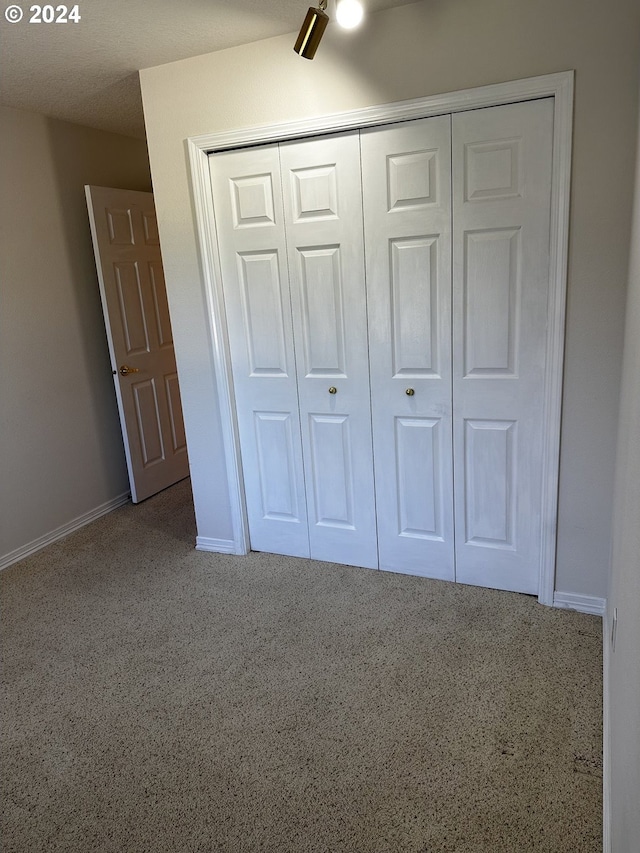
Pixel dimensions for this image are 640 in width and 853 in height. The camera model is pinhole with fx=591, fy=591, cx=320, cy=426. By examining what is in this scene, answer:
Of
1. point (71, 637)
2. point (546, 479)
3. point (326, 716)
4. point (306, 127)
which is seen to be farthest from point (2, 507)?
point (546, 479)

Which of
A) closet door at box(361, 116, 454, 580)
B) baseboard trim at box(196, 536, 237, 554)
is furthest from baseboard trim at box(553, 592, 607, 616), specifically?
baseboard trim at box(196, 536, 237, 554)

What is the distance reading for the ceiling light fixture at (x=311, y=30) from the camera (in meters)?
1.92

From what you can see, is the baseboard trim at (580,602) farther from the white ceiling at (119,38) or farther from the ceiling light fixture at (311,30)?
the white ceiling at (119,38)

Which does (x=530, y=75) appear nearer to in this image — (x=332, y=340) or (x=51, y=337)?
(x=332, y=340)

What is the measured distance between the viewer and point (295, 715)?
201cm

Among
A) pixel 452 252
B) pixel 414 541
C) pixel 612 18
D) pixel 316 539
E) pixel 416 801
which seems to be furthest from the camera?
pixel 316 539

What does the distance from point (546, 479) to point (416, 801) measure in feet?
4.29

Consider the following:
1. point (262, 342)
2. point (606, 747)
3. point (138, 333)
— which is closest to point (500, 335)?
point (262, 342)

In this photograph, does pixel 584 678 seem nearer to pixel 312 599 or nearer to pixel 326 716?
pixel 326 716

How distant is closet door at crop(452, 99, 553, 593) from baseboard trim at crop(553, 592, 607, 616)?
11 cm

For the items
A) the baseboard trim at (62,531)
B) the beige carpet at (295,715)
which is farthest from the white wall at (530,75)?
the baseboard trim at (62,531)

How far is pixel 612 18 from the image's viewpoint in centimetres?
196
